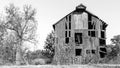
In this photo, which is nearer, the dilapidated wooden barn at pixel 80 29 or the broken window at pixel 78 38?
the dilapidated wooden barn at pixel 80 29

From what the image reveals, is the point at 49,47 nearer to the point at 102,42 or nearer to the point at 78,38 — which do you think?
the point at 102,42

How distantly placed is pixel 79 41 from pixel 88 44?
2.08m

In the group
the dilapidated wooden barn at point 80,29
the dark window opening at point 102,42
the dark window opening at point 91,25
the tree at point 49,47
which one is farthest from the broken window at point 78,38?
the tree at point 49,47

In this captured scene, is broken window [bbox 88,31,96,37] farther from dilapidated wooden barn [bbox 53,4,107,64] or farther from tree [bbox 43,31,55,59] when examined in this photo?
tree [bbox 43,31,55,59]

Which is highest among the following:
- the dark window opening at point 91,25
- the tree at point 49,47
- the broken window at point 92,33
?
the dark window opening at point 91,25

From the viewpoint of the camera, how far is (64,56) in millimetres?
19219

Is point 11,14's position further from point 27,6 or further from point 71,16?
point 71,16

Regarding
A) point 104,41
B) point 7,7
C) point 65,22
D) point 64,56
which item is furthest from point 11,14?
point 64,56

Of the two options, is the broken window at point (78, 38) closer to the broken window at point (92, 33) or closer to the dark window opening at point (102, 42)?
the broken window at point (92, 33)

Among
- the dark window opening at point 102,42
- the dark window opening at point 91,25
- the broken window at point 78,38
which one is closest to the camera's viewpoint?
the broken window at point 78,38

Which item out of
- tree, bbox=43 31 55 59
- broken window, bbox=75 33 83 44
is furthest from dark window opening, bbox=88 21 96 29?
tree, bbox=43 31 55 59

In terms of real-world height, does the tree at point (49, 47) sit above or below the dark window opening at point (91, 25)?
below

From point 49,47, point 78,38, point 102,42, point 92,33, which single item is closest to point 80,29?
point 78,38

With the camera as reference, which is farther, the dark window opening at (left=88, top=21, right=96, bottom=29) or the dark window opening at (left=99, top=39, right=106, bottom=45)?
the dark window opening at (left=99, top=39, right=106, bottom=45)
